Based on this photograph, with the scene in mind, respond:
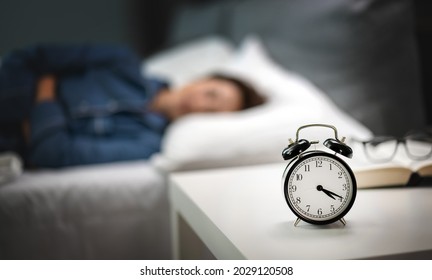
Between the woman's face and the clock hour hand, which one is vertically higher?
the woman's face

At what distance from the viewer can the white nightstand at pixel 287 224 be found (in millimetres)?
552

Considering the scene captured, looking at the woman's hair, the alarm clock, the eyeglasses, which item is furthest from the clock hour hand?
the woman's hair

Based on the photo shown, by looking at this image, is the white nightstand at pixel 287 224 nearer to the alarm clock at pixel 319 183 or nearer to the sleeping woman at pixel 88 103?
the alarm clock at pixel 319 183

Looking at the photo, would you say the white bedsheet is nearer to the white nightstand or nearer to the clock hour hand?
the white nightstand

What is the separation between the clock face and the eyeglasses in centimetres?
18

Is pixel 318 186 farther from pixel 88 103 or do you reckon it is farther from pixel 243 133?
pixel 88 103

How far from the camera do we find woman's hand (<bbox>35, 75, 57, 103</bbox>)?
1.19 m

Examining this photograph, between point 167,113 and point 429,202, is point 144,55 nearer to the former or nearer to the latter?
point 167,113

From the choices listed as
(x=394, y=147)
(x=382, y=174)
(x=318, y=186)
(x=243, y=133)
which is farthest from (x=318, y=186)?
(x=243, y=133)

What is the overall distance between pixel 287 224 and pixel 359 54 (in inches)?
26.5

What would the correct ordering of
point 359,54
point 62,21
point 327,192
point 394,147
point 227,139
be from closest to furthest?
1. point 327,192
2. point 394,147
3. point 227,139
4. point 359,54
5. point 62,21

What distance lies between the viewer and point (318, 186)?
2.02 feet

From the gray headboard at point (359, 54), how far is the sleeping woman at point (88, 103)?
21 cm
